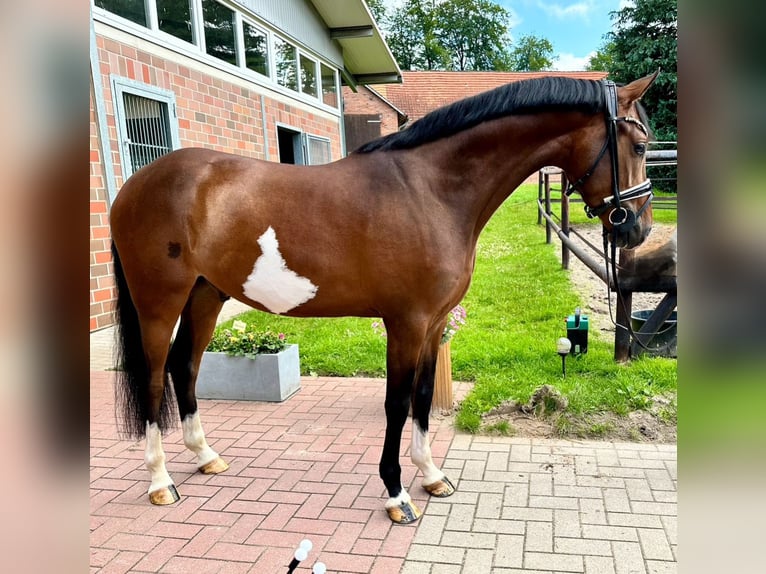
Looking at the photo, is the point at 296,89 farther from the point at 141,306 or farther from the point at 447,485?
the point at 447,485

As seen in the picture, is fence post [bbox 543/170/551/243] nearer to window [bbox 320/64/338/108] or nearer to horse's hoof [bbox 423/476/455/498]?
window [bbox 320/64/338/108]

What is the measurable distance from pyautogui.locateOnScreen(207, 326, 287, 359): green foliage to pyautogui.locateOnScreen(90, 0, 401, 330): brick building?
0.98 metres

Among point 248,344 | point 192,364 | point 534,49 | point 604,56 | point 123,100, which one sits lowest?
point 248,344

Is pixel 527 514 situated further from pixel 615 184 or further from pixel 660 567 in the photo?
pixel 615 184

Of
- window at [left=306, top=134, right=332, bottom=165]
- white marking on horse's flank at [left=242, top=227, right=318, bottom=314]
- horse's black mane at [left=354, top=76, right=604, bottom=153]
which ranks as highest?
window at [left=306, top=134, right=332, bottom=165]

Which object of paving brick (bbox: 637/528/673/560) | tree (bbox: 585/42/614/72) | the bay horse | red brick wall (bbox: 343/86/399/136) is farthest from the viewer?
red brick wall (bbox: 343/86/399/136)

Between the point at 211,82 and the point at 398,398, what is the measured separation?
659 cm

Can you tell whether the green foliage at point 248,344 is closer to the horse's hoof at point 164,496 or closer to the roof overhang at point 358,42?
the horse's hoof at point 164,496

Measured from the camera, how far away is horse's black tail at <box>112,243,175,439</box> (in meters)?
2.91

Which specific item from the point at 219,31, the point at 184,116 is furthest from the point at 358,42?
the point at 184,116

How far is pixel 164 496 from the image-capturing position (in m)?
2.76

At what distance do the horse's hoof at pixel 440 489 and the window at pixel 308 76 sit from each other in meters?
9.90

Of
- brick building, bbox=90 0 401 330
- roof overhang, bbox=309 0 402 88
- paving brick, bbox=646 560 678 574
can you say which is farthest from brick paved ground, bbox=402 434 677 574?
roof overhang, bbox=309 0 402 88
